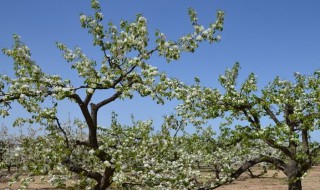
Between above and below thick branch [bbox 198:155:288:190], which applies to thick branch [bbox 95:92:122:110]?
above

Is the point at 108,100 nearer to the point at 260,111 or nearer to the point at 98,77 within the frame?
the point at 98,77

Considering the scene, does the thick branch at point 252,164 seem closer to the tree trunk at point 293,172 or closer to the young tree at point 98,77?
the tree trunk at point 293,172

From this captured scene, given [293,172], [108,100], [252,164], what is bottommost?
[293,172]

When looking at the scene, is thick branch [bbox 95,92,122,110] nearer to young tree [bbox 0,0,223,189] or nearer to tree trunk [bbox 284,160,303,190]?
young tree [bbox 0,0,223,189]

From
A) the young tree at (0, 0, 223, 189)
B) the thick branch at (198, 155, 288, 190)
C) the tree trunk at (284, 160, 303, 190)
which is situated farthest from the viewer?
the tree trunk at (284, 160, 303, 190)

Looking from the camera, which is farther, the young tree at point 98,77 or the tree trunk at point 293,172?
the tree trunk at point 293,172

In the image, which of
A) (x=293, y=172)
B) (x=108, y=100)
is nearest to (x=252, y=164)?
(x=293, y=172)

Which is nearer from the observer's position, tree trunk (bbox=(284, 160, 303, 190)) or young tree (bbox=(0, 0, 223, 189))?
young tree (bbox=(0, 0, 223, 189))

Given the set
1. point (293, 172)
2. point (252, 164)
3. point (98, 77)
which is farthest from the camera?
point (293, 172)

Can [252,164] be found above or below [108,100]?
below

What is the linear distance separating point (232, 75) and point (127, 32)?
30.6ft

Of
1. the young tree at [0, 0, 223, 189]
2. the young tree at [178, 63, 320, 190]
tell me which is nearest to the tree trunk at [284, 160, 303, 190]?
the young tree at [178, 63, 320, 190]

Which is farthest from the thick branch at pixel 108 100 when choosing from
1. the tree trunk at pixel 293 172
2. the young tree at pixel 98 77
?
the tree trunk at pixel 293 172

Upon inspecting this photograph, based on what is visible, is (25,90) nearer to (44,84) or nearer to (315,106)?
(44,84)
